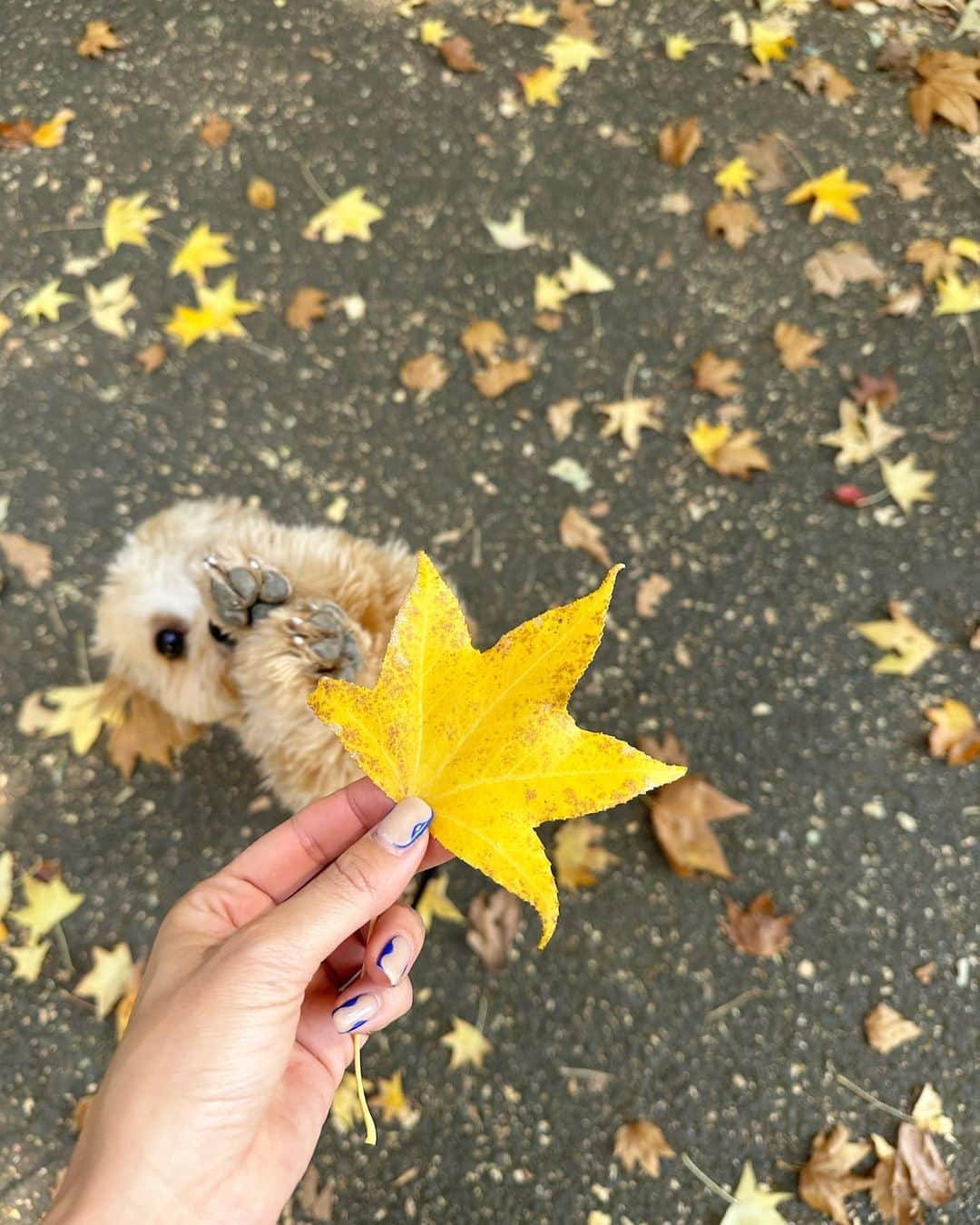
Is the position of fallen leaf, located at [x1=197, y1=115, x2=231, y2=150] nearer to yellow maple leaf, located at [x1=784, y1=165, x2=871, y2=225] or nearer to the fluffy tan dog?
the fluffy tan dog

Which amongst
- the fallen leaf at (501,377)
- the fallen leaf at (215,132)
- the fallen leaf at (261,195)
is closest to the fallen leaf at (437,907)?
the fallen leaf at (501,377)

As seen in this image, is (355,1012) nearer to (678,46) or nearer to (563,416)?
(563,416)

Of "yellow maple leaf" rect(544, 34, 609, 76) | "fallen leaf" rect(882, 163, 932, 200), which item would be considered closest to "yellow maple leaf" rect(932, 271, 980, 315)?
"fallen leaf" rect(882, 163, 932, 200)

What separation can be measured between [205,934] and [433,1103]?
139 cm

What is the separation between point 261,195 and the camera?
3.31 m

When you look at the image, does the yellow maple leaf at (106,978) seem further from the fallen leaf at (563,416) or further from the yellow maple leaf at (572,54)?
the yellow maple leaf at (572,54)

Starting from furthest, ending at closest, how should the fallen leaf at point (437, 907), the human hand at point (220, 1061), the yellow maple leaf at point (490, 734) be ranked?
the fallen leaf at point (437, 907) < the human hand at point (220, 1061) < the yellow maple leaf at point (490, 734)

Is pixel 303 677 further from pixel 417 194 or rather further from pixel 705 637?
pixel 417 194

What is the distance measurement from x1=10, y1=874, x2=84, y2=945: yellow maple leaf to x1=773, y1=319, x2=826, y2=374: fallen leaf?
3.06 metres

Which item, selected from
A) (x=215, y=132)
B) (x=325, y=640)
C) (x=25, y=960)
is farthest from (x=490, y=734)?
(x=215, y=132)

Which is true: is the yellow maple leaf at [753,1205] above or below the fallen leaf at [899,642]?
below

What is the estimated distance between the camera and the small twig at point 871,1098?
245cm

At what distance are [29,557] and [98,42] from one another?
225 centimetres

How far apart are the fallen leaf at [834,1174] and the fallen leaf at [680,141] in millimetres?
3376
